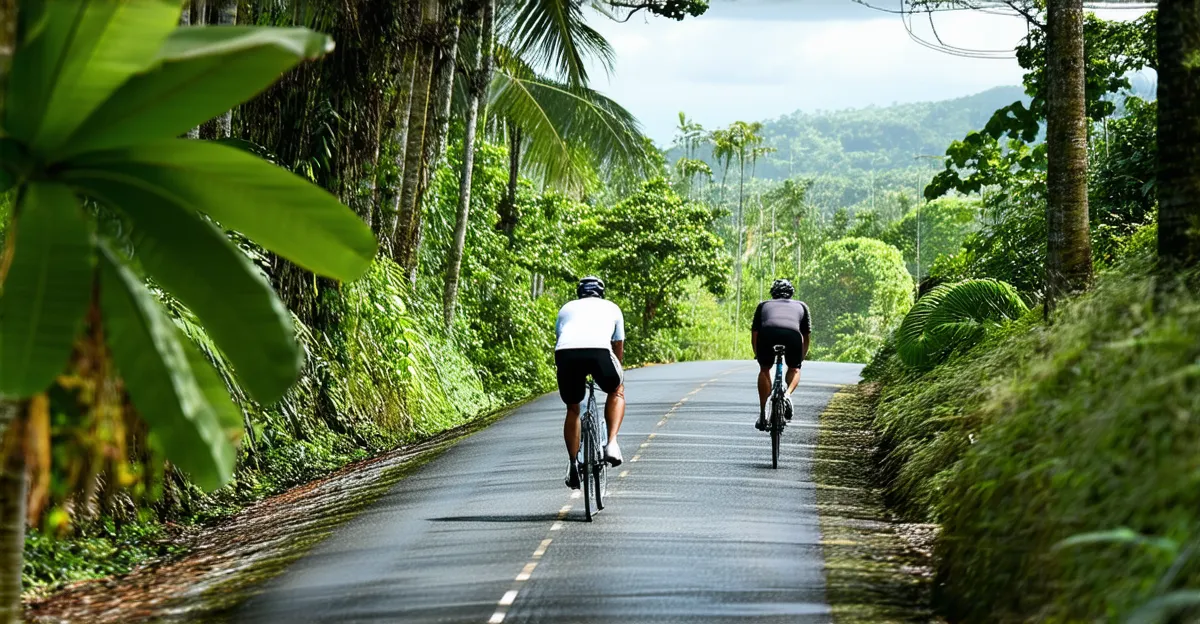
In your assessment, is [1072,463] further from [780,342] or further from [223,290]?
[780,342]

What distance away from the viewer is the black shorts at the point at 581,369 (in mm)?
12383

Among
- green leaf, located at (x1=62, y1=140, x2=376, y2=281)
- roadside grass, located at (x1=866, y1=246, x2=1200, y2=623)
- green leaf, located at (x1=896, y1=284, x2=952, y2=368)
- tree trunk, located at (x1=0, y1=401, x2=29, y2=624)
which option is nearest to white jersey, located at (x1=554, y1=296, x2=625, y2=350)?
roadside grass, located at (x1=866, y1=246, x2=1200, y2=623)

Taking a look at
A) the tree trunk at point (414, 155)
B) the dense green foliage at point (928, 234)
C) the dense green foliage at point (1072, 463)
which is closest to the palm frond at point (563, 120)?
the tree trunk at point (414, 155)

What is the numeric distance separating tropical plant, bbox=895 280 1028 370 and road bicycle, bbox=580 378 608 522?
21.6 feet

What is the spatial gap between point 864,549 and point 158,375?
638 centimetres

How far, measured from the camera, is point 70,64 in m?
6.07

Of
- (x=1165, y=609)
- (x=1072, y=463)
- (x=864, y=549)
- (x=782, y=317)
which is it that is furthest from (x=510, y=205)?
(x=1165, y=609)

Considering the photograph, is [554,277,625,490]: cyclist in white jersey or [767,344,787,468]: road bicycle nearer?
[554,277,625,490]: cyclist in white jersey

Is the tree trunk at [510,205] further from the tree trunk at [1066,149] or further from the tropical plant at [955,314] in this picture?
the tree trunk at [1066,149]

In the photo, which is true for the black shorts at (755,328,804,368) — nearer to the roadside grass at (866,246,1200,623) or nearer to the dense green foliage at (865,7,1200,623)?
the dense green foliage at (865,7,1200,623)

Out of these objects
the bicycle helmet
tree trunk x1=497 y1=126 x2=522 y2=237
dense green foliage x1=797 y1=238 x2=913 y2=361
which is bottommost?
dense green foliage x1=797 y1=238 x2=913 y2=361

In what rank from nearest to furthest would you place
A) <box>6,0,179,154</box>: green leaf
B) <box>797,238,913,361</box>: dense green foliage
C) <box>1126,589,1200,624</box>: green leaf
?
<box>1126,589,1200,624</box>: green leaf < <box>6,0,179,154</box>: green leaf < <box>797,238,913,361</box>: dense green foliage

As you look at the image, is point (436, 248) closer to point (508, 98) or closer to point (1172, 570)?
point (508, 98)

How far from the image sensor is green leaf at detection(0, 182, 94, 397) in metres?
5.89
